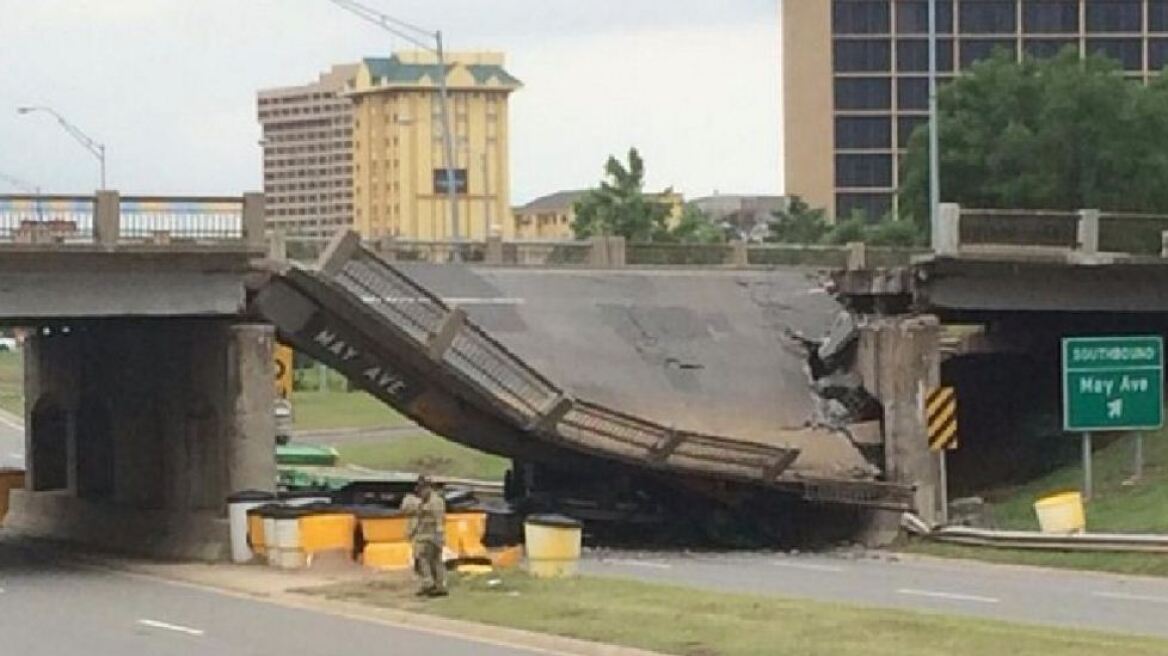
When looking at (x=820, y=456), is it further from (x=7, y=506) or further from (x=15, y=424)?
(x=15, y=424)

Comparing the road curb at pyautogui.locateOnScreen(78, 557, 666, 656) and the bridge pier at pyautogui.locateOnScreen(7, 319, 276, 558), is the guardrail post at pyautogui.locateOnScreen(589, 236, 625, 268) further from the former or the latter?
the road curb at pyautogui.locateOnScreen(78, 557, 666, 656)

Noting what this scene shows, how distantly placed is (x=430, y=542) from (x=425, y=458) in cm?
4490

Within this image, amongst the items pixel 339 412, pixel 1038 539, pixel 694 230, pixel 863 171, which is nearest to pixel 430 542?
pixel 1038 539

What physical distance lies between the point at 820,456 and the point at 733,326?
4793 millimetres

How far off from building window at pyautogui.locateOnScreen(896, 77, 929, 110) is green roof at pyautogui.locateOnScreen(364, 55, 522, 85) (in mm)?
25477

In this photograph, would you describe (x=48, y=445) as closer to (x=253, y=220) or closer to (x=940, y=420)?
(x=253, y=220)

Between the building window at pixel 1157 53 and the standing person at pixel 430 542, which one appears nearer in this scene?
the standing person at pixel 430 542

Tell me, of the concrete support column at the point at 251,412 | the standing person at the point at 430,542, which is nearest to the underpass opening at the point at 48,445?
the concrete support column at the point at 251,412

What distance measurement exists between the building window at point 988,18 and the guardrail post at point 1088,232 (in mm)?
115936

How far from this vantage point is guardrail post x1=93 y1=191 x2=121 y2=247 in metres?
39.6

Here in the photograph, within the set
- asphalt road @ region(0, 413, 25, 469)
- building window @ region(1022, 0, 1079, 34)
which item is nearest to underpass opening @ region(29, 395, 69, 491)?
asphalt road @ region(0, 413, 25, 469)

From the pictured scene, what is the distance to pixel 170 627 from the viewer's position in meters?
27.7

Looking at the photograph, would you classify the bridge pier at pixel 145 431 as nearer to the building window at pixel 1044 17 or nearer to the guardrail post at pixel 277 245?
the guardrail post at pixel 277 245

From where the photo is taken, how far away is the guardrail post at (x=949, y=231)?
147 feet
